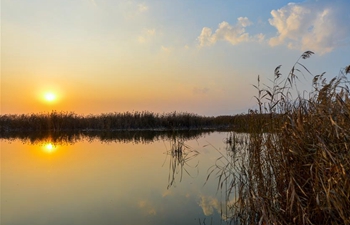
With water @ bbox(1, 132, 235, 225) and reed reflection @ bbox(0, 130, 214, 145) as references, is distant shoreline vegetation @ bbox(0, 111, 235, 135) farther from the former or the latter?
water @ bbox(1, 132, 235, 225)

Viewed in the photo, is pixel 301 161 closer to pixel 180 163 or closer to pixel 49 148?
pixel 180 163

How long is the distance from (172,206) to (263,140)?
5.88 feet

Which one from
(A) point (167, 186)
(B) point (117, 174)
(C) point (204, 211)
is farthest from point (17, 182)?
(C) point (204, 211)

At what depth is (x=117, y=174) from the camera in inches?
242

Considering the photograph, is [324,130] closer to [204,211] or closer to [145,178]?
[204,211]

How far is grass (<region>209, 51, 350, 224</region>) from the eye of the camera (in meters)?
2.02

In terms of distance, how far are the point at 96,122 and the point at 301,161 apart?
21.1m

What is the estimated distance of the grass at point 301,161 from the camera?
2.02 m

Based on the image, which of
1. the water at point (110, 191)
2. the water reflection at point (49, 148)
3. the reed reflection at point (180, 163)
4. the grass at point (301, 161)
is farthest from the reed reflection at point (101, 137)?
the grass at point (301, 161)

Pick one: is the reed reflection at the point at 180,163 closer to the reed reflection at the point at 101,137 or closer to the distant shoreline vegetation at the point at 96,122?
the reed reflection at the point at 101,137

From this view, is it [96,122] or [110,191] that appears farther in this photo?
[96,122]

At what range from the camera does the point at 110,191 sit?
4.84m

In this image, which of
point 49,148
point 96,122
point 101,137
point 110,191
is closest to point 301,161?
point 110,191

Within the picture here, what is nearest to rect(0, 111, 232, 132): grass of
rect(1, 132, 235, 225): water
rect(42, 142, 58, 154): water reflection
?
Answer: rect(42, 142, 58, 154): water reflection
